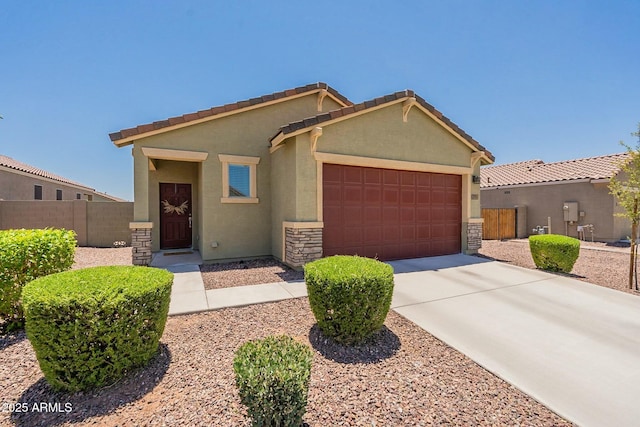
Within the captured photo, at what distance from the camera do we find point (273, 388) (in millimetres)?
2062

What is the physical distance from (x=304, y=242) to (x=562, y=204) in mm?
17580

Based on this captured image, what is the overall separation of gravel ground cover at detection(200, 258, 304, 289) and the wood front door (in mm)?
3497

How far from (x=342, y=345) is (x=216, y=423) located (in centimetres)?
178

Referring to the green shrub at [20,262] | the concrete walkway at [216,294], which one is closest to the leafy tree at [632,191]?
the concrete walkway at [216,294]

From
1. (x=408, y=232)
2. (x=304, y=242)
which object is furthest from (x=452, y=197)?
(x=304, y=242)

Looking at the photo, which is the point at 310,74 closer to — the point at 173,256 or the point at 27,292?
the point at 173,256

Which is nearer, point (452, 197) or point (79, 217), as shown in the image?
point (452, 197)

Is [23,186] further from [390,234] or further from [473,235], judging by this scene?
[473,235]

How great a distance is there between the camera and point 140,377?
2867 millimetres

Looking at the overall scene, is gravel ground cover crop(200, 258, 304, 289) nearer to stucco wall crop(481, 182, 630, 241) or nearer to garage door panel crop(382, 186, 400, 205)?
garage door panel crop(382, 186, 400, 205)

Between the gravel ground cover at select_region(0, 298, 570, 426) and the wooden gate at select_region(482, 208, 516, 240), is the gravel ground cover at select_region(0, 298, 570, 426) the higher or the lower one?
the lower one

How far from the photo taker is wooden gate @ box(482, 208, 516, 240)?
1562 centimetres

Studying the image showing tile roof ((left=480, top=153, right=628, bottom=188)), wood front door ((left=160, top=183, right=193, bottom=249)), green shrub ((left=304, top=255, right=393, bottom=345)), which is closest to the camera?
green shrub ((left=304, top=255, right=393, bottom=345))

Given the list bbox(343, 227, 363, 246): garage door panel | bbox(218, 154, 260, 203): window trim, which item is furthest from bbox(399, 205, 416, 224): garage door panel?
bbox(218, 154, 260, 203): window trim
